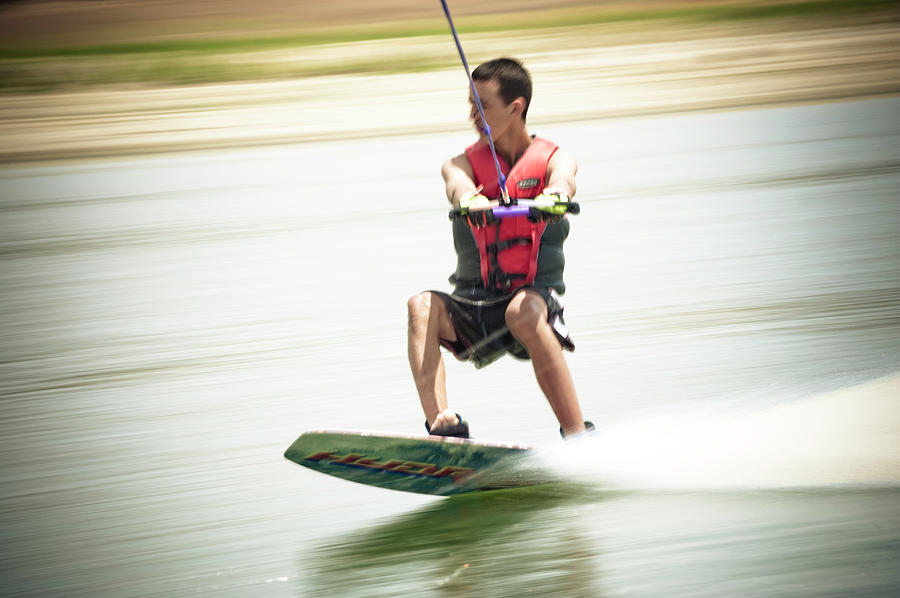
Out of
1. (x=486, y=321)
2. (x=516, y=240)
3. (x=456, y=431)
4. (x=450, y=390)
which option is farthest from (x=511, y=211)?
(x=450, y=390)

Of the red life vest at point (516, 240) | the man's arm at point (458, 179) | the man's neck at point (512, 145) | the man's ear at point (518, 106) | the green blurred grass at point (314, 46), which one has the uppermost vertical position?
the green blurred grass at point (314, 46)

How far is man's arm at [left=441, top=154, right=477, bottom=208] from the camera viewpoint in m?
3.45

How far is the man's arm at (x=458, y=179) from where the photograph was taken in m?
3.45

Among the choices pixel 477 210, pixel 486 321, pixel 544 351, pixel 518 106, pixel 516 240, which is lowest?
pixel 544 351

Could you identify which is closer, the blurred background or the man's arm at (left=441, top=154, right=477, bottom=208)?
the blurred background

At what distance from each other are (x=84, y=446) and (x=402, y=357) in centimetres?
155

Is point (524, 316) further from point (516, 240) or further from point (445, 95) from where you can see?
point (445, 95)

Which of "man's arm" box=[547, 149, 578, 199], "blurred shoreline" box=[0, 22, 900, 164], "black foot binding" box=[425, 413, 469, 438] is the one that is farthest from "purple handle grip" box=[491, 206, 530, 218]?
"blurred shoreline" box=[0, 22, 900, 164]

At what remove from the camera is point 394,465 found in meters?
3.24

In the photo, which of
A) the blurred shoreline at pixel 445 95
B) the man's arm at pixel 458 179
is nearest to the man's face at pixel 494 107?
the man's arm at pixel 458 179

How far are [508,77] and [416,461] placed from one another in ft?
4.34

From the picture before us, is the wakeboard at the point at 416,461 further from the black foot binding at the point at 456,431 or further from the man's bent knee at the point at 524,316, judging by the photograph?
the man's bent knee at the point at 524,316

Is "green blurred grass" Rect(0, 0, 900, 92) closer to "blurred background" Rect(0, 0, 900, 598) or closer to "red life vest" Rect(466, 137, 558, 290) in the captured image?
"blurred background" Rect(0, 0, 900, 598)

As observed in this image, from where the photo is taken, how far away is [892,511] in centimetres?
309
